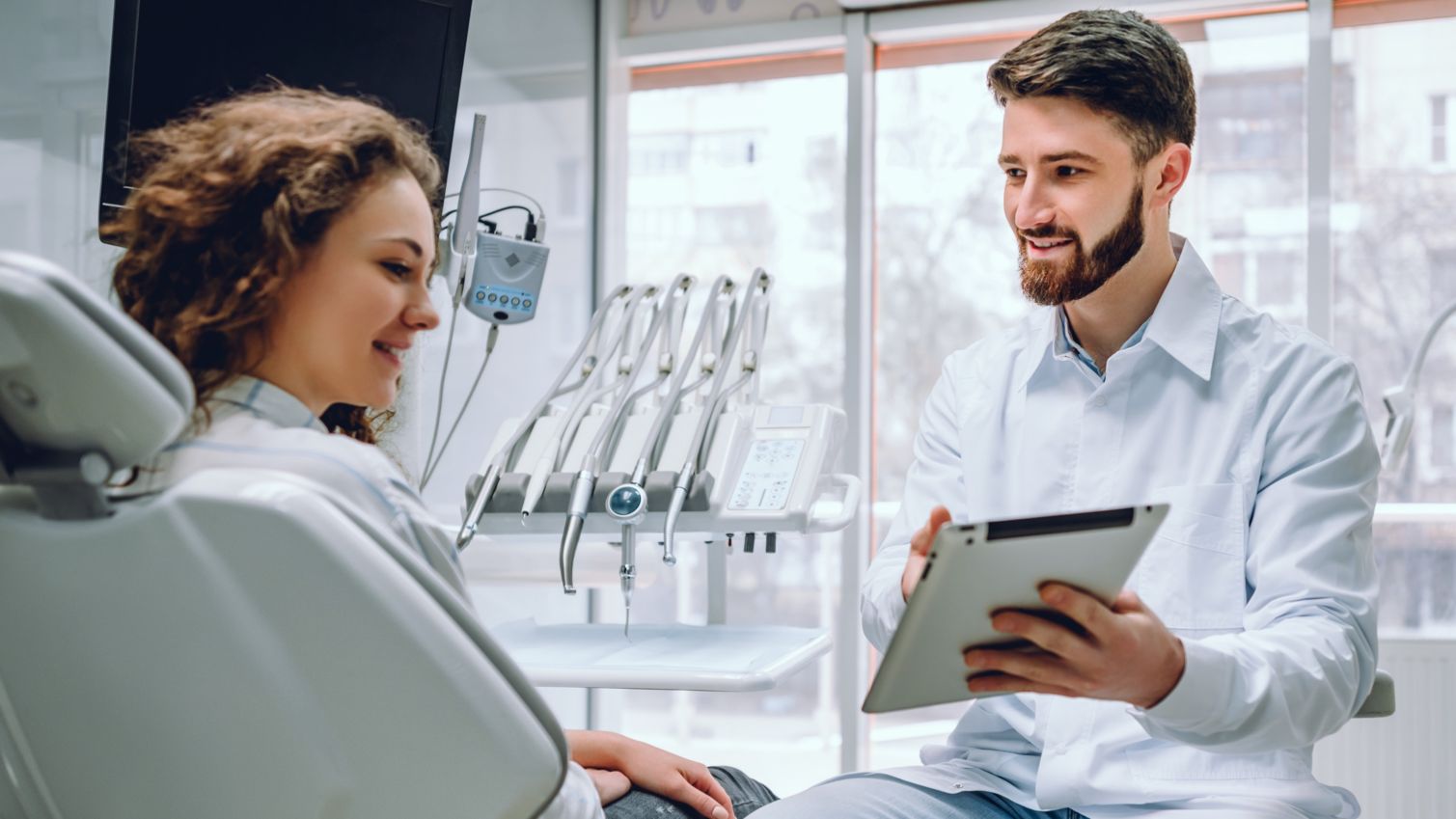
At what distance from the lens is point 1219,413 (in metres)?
1.55

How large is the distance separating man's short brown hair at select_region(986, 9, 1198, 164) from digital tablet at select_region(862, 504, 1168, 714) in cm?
85

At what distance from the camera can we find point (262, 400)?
0.93m

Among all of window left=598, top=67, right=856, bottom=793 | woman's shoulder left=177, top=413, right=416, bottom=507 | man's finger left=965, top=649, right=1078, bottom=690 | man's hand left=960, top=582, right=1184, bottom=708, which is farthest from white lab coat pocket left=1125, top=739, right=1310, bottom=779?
window left=598, top=67, right=856, bottom=793

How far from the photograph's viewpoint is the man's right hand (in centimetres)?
113

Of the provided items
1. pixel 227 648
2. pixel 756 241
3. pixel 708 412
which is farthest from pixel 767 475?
pixel 756 241

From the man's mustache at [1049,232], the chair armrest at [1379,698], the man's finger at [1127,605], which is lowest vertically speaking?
the chair armrest at [1379,698]

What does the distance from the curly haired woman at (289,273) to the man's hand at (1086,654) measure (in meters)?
0.36

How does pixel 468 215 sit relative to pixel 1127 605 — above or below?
above

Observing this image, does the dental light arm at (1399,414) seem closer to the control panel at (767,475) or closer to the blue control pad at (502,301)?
the control panel at (767,475)

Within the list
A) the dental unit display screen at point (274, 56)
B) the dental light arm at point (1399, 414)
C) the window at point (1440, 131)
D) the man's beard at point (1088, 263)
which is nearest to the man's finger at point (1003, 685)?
the man's beard at point (1088, 263)

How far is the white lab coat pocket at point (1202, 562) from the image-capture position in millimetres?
1484

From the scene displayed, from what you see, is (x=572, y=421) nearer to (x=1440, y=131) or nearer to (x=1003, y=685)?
(x=1003, y=685)

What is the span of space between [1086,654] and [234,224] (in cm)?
76

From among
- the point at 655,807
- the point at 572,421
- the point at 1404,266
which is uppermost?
the point at 1404,266
